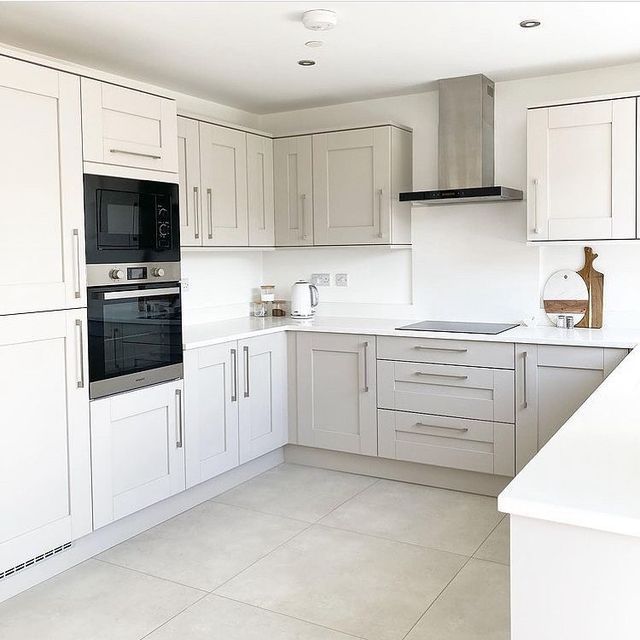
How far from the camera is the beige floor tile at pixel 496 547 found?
3168 mm

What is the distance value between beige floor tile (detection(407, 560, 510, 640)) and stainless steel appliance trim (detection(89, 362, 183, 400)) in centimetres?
160

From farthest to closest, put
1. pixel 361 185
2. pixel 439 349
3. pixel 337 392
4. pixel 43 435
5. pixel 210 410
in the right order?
1. pixel 361 185
2. pixel 337 392
3. pixel 439 349
4. pixel 210 410
5. pixel 43 435

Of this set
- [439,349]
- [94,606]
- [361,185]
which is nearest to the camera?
[94,606]

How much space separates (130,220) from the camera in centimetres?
331

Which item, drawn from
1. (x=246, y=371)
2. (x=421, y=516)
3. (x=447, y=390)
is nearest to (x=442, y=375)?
(x=447, y=390)

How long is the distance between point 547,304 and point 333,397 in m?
1.35

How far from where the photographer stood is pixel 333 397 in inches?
170

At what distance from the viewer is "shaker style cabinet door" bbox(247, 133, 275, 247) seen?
457 cm

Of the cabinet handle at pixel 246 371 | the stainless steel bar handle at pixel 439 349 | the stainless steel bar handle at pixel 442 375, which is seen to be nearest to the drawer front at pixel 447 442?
the stainless steel bar handle at pixel 442 375

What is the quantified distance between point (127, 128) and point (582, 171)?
224cm

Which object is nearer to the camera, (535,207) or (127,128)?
(127,128)

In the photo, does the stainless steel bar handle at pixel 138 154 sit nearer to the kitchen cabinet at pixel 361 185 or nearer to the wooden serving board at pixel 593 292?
the kitchen cabinet at pixel 361 185

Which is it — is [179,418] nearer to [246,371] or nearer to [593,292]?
[246,371]

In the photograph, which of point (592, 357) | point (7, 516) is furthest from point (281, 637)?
point (592, 357)
